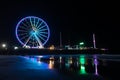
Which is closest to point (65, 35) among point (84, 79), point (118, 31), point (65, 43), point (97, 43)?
point (65, 43)

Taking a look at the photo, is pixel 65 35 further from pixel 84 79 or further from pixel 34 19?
pixel 84 79

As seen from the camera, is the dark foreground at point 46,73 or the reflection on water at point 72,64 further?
the reflection on water at point 72,64

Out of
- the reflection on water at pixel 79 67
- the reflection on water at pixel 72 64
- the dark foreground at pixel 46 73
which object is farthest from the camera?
the reflection on water at pixel 72 64

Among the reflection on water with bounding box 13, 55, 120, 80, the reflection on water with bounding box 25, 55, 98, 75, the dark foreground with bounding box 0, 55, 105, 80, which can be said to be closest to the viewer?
the dark foreground with bounding box 0, 55, 105, 80

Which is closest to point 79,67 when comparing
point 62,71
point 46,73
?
point 62,71

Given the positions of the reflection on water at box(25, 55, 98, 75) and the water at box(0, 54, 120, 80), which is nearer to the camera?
the water at box(0, 54, 120, 80)

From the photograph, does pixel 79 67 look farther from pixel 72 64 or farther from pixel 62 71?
pixel 72 64

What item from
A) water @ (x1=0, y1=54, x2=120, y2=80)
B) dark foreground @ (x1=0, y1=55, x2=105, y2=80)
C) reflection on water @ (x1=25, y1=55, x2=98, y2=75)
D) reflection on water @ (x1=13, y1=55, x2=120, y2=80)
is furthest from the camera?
reflection on water @ (x1=25, y1=55, x2=98, y2=75)

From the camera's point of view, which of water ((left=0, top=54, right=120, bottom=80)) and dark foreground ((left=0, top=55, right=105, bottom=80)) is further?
water ((left=0, top=54, right=120, bottom=80))

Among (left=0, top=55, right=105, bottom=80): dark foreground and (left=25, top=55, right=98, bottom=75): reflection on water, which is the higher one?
(left=25, top=55, right=98, bottom=75): reflection on water

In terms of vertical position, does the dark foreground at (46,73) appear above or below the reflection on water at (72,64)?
below

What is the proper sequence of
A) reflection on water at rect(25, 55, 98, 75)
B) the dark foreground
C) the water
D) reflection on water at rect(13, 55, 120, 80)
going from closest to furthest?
the dark foreground, the water, reflection on water at rect(13, 55, 120, 80), reflection on water at rect(25, 55, 98, 75)

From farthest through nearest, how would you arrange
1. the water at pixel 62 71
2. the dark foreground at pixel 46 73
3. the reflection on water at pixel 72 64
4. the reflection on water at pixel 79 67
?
the reflection on water at pixel 72 64 < the reflection on water at pixel 79 67 < the water at pixel 62 71 < the dark foreground at pixel 46 73

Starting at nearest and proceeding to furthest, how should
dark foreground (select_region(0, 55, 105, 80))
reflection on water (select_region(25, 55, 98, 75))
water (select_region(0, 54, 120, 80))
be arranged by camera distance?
1. dark foreground (select_region(0, 55, 105, 80))
2. water (select_region(0, 54, 120, 80))
3. reflection on water (select_region(25, 55, 98, 75))
